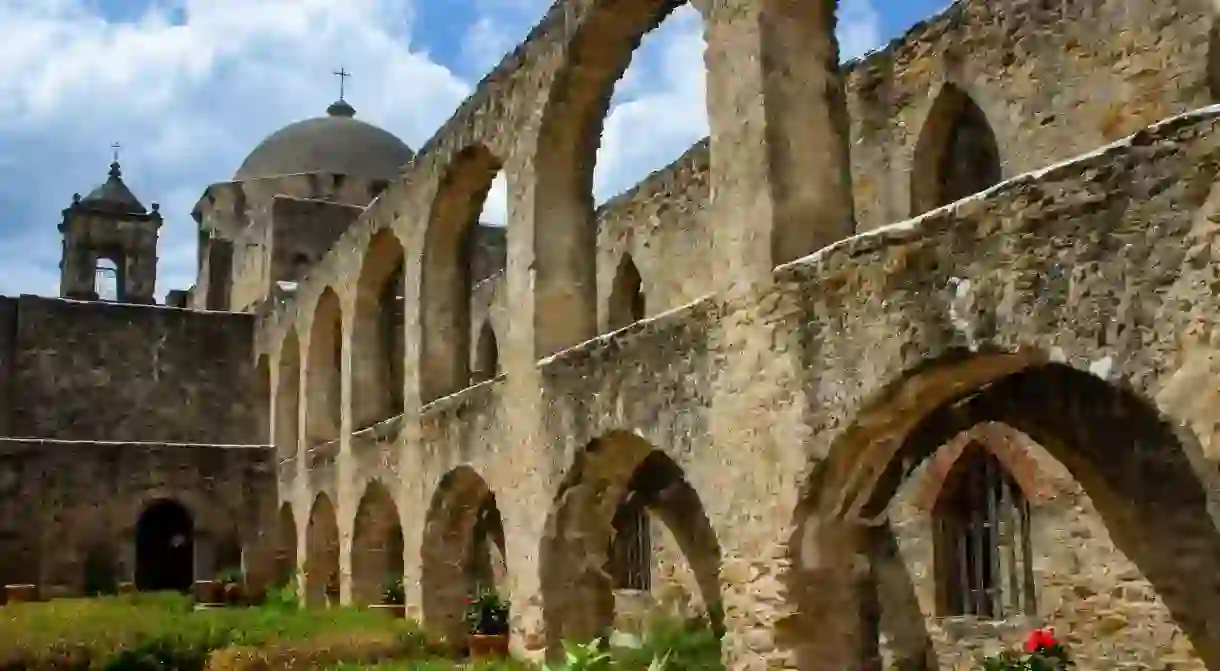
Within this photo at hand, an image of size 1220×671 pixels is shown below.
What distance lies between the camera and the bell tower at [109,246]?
98.9ft

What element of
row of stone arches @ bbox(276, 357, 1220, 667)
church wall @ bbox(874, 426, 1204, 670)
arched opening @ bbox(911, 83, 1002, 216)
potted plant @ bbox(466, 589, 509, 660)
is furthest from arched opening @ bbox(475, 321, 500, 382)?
church wall @ bbox(874, 426, 1204, 670)

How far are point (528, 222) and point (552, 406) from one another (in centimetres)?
167

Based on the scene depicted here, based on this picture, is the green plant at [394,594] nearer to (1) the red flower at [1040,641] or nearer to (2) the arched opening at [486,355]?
(2) the arched opening at [486,355]

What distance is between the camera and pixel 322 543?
57.0ft

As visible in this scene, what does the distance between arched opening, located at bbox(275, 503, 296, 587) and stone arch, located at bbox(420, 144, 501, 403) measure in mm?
7489

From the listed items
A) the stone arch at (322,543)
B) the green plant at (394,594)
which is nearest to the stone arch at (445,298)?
the green plant at (394,594)

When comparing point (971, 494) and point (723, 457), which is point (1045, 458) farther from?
point (723, 457)

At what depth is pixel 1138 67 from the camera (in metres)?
8.93

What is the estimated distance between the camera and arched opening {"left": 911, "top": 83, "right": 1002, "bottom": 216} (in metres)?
10.8

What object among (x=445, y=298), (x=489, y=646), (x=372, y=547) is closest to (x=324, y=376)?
(x=372, y=547)

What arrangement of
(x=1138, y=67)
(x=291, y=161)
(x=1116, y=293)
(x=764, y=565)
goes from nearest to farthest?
(x=1116, y=293) → (x=764, y=565) → (x=1138, y=67) → (x=291, y=161)

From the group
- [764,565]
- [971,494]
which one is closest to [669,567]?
[971,494]

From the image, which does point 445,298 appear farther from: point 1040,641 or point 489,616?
point 1040,641

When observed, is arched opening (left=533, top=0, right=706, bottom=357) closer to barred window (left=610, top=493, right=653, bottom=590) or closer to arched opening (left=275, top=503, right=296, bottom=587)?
barred window (left=610, top=493, right=653, bottom=590)
